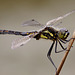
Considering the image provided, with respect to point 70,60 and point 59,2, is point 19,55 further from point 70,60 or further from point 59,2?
point 59,2

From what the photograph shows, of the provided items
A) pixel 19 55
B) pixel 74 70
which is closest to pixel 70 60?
pixel 74 70

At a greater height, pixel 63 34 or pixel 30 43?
pixel 63 34

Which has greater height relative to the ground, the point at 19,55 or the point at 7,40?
the point at 7,40

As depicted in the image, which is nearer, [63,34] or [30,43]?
[63,34]

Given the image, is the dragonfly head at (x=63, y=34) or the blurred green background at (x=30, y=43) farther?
the blurred green background at (x=30, y=43)

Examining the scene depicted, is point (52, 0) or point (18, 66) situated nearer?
point (18, 66)

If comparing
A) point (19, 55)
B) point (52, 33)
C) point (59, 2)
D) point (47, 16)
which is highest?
point (59, 2)

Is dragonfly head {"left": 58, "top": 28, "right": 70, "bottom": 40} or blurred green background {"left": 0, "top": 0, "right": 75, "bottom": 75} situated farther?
blurred green background {"left": 0, "top": 0, "right": 75, "bottom": 75}

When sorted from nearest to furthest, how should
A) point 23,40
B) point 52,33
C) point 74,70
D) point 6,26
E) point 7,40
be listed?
point 23,40 → point 52,33 → point 74,70 → point 7,40 → point 6,26
